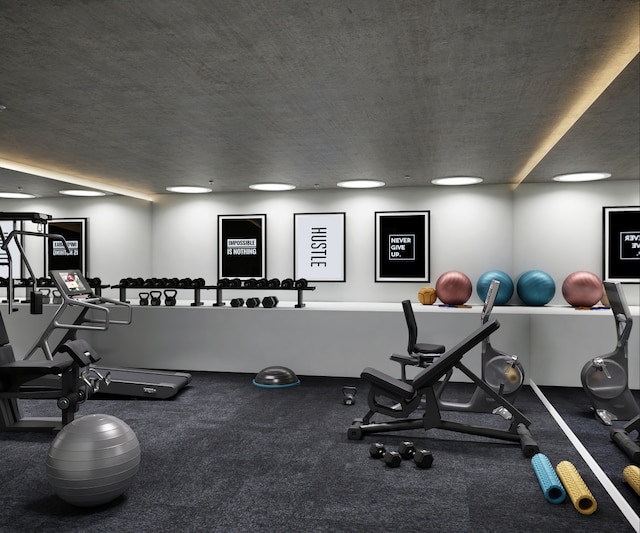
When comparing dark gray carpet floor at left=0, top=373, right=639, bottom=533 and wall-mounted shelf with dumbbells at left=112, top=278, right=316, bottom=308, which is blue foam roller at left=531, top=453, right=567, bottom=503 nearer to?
dark gray carpet floor at left=0, top=373, right=639, bottom=533

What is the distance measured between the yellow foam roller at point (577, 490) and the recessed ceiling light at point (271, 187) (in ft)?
15.7

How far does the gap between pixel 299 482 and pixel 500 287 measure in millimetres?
4005

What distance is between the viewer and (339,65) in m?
2.88

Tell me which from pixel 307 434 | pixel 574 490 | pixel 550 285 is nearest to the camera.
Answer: pixel 574 490

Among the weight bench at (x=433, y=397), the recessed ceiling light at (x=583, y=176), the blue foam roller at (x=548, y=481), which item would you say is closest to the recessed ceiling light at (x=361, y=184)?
the recessed ceiling light at (x=583, y=176)

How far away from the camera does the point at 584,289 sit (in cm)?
572

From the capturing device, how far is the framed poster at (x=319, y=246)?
7289 mm

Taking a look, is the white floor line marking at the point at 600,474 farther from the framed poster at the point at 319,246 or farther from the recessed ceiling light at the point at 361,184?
the framed poster at the point at 319,246

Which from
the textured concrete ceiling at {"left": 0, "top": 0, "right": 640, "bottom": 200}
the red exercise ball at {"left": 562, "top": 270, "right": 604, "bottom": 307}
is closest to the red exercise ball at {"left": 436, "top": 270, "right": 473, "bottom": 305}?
the red exercise ball at {"left": 562, "top": 270, "right": 604, "bottom": 307}

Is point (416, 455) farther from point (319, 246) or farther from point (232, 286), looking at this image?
point (319, 246)

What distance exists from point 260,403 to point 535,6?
3.78m

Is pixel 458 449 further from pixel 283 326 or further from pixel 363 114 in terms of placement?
pixel 283 326

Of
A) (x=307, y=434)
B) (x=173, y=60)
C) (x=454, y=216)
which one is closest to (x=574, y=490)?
(x=307, y=434)

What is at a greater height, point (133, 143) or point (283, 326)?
point (133, 143)
